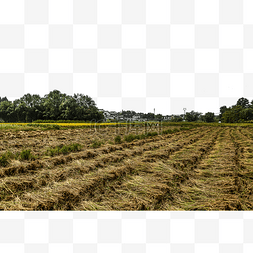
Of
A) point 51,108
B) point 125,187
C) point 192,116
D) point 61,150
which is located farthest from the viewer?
point 192,116

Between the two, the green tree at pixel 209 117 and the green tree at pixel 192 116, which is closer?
the green tree at pixel 192 116

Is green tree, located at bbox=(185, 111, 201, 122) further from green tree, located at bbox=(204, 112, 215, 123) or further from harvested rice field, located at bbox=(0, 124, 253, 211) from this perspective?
harvested rice field, located at bbox=(0, 124, 253, 211)

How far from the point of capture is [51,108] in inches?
1428

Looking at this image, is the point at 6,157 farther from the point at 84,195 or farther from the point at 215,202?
the point at 215,202

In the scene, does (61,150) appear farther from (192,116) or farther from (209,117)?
(209,117)

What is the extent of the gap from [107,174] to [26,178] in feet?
5.49


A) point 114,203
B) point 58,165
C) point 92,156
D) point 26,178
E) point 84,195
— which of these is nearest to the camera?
point 114,203

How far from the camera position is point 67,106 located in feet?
119

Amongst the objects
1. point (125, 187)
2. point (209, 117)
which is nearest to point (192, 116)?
point (209, 117)

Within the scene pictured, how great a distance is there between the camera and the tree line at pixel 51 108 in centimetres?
3641

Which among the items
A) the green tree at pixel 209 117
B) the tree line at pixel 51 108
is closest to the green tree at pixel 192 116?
the green tree at pixel 209 117

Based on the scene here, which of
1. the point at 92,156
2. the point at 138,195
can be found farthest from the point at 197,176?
the point at 92,156

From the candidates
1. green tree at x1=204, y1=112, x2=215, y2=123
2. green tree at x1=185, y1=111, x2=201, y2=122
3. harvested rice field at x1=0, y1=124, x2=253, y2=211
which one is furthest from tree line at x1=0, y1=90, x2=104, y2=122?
harvested rice field at x1=0, y1=124, x2=253, y2=211

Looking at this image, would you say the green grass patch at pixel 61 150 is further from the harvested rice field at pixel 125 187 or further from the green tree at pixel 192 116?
the green tree at pixel 192 116
